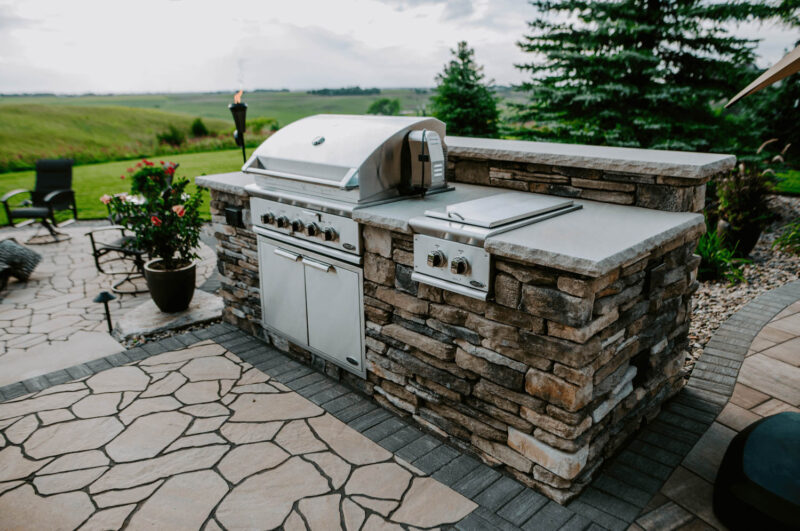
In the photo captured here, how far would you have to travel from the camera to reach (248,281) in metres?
3.81

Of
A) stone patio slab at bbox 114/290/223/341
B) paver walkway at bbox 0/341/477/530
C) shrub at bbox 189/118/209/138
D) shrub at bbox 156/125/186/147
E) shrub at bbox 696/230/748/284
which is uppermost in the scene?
shrub at bbox 189/118/209/138

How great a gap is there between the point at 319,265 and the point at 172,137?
58.0 ft

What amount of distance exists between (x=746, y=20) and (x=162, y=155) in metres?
16.4

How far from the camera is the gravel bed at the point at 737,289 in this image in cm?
376

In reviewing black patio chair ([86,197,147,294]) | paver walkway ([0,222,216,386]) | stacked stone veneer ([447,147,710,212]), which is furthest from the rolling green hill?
stacked stone veneer ([447,147,710,212])

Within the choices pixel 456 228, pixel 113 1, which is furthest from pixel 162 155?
pixel 456 228

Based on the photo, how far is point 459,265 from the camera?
2205 millimetres

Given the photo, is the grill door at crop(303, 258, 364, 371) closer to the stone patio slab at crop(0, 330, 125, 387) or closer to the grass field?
the stone patio slab at crop(0, 330, 125, 387)

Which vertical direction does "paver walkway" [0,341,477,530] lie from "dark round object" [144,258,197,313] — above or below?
below

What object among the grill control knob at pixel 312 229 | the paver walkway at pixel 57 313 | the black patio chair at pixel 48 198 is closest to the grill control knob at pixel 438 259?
the grill control knob at pixel 312 229

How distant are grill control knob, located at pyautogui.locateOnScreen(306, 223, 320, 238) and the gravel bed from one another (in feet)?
8.38

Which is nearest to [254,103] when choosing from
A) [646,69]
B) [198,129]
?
[198,129]

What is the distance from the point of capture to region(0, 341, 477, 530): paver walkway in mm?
2158

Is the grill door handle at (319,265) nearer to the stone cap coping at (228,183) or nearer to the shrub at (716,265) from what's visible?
the stone cap coping at (228,183)
